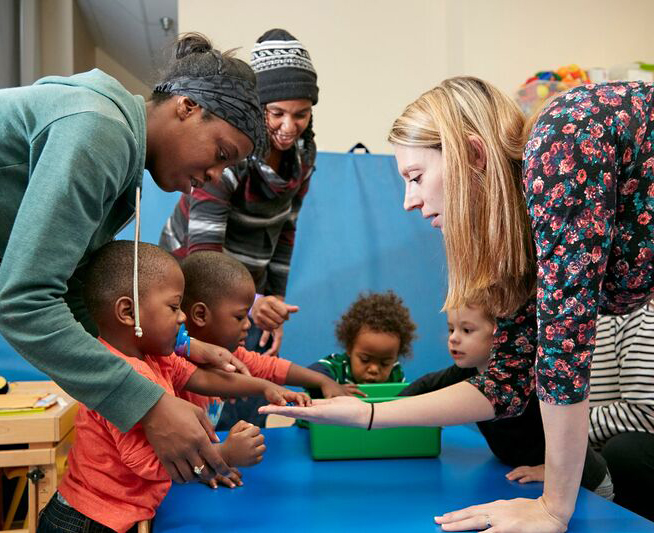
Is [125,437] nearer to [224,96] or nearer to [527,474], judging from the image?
[224,96]

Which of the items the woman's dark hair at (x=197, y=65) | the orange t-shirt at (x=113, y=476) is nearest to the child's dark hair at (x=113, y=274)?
the orange t-shirt at (x=113, y=476)

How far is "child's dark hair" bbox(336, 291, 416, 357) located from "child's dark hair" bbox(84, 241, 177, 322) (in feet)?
3.79

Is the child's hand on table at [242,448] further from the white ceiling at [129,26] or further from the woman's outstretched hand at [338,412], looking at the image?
the white ceiling at [129,26]

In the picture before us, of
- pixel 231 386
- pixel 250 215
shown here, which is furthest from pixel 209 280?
pixel 250 215

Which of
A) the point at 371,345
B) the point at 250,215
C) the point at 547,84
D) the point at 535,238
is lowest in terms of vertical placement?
the point at 371,345

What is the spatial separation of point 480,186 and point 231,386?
66 cm

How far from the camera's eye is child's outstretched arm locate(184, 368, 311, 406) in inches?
52.5

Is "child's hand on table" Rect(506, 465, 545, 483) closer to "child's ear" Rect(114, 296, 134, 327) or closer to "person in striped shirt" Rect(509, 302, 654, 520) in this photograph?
"person in striped shirt" Rect(509, 302, 654, 520)

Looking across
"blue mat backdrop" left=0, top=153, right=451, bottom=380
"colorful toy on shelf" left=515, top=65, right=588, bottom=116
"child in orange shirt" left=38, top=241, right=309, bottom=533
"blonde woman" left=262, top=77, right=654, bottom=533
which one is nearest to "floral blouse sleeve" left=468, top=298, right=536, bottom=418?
"blonde woman" left=262, top=77, right=654, bottom=533

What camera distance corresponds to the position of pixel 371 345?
2115mm

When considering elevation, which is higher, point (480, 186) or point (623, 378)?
point (480, 186)

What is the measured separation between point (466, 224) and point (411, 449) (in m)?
0.49

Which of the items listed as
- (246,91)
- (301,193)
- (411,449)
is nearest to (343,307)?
(301,193)

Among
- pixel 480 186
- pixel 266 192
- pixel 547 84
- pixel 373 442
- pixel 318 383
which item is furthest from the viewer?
pixel 547 84
